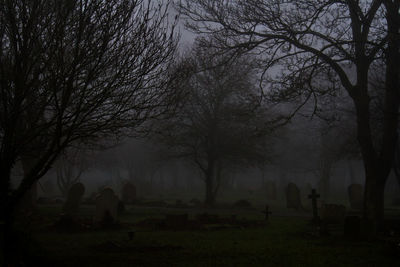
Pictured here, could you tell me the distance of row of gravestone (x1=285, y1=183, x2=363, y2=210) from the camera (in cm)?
2181

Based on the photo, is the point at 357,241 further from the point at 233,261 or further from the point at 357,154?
the point at 357,154

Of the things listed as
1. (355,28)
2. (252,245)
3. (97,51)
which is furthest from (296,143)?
(97,51)

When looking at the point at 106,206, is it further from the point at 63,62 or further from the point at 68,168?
the point at 68,168

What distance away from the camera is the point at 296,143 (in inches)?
1694

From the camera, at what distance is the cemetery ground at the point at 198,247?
701cm

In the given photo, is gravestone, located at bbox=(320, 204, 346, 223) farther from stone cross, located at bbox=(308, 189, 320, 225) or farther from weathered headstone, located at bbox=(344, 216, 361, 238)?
weathered headstone, located at bbox=(344, 216, 361, 238)

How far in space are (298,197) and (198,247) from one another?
1513 centimetres

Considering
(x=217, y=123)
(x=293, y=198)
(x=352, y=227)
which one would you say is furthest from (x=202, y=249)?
(x=293, y=198)

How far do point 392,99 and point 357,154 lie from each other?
10.6m

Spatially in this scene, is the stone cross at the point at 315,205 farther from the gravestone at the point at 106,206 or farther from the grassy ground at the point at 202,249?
the gravestone at the point at 106,206

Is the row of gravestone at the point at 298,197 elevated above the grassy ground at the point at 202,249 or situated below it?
above

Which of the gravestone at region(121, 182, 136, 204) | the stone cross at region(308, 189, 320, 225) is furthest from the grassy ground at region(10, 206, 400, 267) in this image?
the gravestone at region(121, 182, 136, 204)

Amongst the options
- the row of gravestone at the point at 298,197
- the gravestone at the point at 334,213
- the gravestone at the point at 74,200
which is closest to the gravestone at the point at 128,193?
the gravestone at the point at 74,200

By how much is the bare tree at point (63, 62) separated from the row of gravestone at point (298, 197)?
17.4 metres
